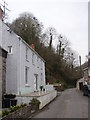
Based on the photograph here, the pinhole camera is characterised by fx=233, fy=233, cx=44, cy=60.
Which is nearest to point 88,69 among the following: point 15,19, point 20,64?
point 15,19

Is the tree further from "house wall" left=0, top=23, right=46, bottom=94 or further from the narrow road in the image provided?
the narrow road

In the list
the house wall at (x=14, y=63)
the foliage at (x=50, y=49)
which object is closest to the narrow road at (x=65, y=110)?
the house wall at (x=14, y=63)

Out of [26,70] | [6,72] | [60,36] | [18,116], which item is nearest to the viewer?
[18,116]

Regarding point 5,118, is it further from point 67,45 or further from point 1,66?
point 67,45

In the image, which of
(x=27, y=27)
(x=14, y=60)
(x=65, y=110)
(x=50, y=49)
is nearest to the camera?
(x=65, y=110)

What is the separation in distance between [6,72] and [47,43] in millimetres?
32826

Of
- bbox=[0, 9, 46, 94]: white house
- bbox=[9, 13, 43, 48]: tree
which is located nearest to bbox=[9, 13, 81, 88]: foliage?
bbox=[9, 13, 43, 48]: tree

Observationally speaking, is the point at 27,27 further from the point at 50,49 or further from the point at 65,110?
the point at 65,110

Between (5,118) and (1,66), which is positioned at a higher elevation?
(1,66)

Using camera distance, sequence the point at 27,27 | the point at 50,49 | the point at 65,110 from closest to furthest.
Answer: the point at 65,110 → the point at 27,27 → the point at 50,49

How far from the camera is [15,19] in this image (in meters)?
44.2

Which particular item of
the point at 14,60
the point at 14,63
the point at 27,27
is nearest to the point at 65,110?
the point at 14,63

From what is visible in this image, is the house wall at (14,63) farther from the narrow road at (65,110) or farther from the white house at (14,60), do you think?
the narrow road at (65,110)

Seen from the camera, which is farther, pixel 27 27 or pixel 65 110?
pixel 27 27
